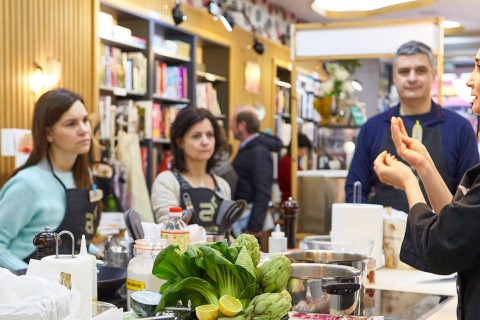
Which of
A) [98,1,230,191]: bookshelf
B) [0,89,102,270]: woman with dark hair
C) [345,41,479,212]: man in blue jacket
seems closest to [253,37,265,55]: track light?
[98,1,230,191]: bookshelf

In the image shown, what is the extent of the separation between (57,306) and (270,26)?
8492 millimetres

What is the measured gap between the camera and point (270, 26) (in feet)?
30.9

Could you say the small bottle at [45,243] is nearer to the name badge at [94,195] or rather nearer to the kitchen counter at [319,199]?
the name badge at [94,195]

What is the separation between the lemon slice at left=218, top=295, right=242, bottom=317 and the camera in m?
1.44

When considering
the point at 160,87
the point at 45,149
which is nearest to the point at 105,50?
the point at 160,87

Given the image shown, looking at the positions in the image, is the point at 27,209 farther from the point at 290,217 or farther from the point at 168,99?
the point at 168,99

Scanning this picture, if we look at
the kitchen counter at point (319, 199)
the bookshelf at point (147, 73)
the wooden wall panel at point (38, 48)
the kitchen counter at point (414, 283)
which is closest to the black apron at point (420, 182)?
the kitchen counter at point (414, 283)

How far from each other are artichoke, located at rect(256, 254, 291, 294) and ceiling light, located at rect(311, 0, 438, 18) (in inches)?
234

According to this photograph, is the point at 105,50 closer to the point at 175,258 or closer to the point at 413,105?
the point at 413,105

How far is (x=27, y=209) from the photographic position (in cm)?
296

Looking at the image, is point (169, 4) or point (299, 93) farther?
point (299, 93)

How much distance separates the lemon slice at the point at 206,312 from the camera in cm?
143

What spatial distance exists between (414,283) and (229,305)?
1.38 meters

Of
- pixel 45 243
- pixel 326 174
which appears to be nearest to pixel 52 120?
pixel 45 243
